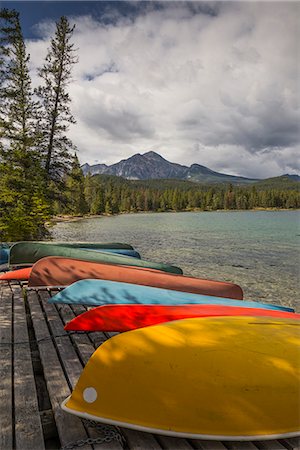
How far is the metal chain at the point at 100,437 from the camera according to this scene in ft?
8.16

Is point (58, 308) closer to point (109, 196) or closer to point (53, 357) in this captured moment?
point (53, 357)

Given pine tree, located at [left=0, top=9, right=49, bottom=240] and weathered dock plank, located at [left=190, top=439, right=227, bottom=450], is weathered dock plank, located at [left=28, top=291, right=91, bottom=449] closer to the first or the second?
weathered dock plank, located at [left=190, top=439, right=227, bottom=450]

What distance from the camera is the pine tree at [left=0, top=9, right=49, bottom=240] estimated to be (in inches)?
559

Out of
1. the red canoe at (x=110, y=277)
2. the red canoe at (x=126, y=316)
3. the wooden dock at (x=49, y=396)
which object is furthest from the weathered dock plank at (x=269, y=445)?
the red canoe at (x=110, y=277)

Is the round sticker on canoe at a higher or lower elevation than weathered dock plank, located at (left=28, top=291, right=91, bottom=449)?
higher

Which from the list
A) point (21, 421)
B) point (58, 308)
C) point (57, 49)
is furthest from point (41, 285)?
point (57, 49)

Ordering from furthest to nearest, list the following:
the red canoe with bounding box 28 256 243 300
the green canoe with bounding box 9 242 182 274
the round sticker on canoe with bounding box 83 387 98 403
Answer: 1. the green canoe with bounding box 9 242 182 274
2. the red canoe with bounding box 28 256 243 300
3. the round sticker on canoe with bounding box 83 387 98 403

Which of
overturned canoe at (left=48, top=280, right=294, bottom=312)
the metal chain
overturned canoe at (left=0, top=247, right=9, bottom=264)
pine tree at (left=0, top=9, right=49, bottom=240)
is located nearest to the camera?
the metal chain

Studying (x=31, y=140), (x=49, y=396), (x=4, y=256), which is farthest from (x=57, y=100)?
(x=49, y=396)

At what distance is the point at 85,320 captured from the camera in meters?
A: 4.37

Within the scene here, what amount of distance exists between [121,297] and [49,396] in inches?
98.3

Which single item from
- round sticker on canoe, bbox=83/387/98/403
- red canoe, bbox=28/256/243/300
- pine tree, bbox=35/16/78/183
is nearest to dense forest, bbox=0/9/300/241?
pine tree, bbox=35/16/78/183

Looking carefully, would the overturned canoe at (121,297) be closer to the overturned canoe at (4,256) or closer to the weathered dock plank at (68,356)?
the weathered dock plank at (68,356)

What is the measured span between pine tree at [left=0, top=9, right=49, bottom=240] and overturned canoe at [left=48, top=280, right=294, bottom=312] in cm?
945
